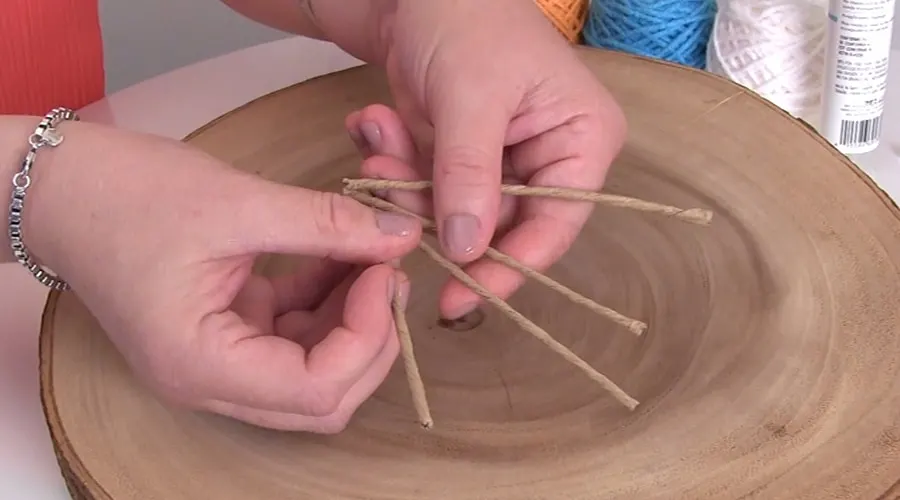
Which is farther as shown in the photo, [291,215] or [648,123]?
[648,123]

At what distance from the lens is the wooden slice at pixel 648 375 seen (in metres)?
0.46

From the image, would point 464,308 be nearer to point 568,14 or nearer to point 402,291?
point 402,291

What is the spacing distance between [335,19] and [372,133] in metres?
0.15

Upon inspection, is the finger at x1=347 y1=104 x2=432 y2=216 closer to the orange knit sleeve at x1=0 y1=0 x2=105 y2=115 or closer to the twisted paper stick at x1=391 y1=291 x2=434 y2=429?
the twisted paper stick at x1=391 y1=291 x2=434 y2=429

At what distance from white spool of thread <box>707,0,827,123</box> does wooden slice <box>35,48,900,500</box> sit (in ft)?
0.36

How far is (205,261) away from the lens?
1.55 feet

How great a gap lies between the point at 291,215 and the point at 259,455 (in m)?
0.11

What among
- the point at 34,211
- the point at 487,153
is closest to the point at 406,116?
the point at 487,153

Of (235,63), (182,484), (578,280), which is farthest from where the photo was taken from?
(235,63)

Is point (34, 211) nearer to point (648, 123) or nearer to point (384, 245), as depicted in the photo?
point (384, 245)

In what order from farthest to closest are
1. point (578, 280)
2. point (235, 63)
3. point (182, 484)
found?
1. point (235, 63)
2. point (578, 280)
3. point (182, 484)

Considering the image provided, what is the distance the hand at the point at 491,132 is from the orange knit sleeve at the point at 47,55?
29 centimetres

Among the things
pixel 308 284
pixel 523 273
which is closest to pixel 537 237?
pixel 523 273

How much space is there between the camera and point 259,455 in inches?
19.2
